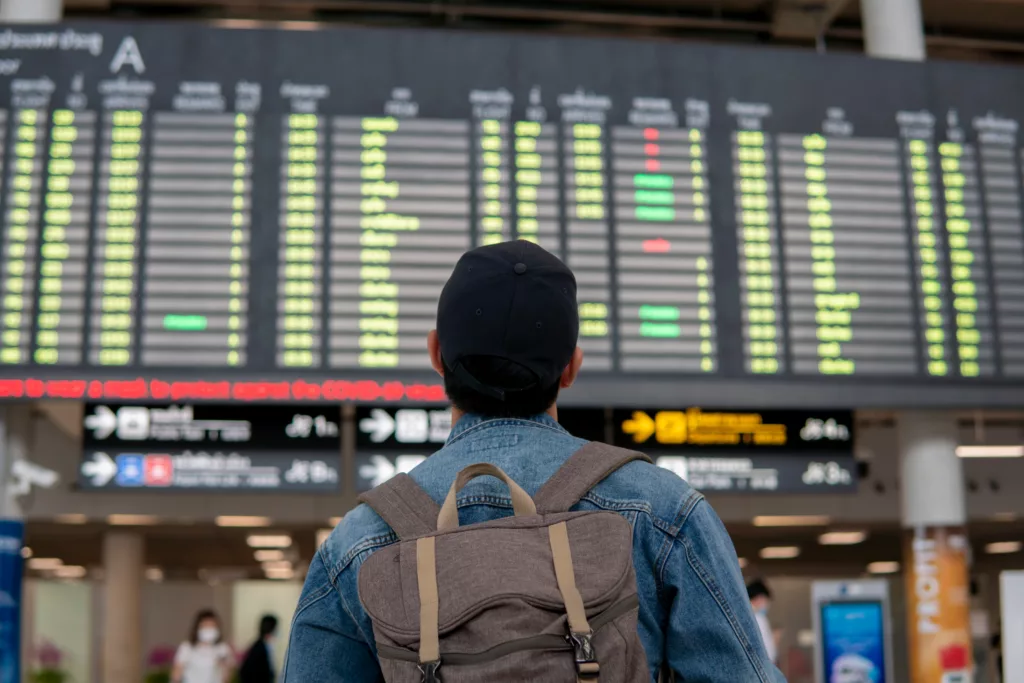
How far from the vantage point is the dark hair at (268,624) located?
7.93 meters

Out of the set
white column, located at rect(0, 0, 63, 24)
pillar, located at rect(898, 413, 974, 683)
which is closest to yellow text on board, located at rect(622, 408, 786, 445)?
pillar, located at rect(898, 413, 974, 683)

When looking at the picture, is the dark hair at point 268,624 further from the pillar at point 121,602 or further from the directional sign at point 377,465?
the pillar at point 121,602

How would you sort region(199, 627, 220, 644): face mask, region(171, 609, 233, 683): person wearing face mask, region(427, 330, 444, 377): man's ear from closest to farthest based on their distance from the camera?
region(427, 330, 444, 377): man's ear < region(171, 609, 233, 683): person wearing face mask < region(199, 627, 220, 644): face mask

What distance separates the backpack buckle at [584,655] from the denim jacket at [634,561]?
5.3 inches

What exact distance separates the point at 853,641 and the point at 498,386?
21.7ft

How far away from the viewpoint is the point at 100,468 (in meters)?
6.45

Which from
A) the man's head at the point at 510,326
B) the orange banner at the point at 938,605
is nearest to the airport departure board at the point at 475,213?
the orange banner at the point at 938,605

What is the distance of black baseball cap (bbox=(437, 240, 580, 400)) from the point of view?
1368 mm

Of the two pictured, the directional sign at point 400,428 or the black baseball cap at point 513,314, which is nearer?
the black baseball cap at point 513,314

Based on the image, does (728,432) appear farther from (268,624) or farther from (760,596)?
(268,624)

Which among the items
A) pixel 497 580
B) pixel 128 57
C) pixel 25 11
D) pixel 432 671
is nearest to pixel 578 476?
pixel 497 580

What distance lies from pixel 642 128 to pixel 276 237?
2264 mm

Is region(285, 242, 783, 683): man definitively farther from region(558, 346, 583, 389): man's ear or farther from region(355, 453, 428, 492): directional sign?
region(355, 453, 428, 492): directional sign

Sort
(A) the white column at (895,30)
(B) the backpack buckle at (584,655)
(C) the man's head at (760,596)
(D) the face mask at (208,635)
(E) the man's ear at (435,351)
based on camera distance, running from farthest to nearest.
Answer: (D) the face mask at (208,635), (A) the white column at (895,30), (C) the man's head at (760,596), (E) the man's ear at (435,351), (B) the backpack buckle at (584,655)
